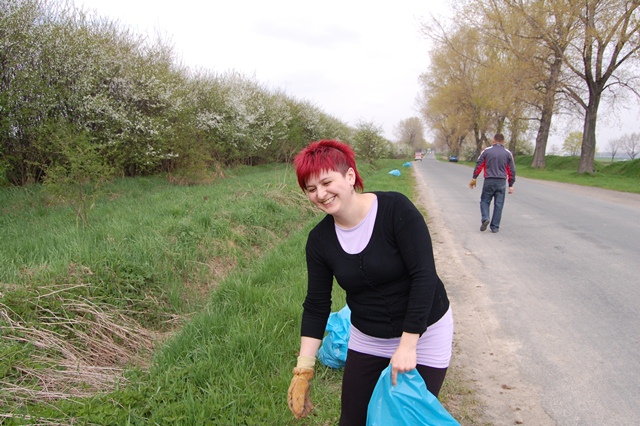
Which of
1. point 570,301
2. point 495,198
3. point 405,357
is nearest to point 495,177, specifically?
point 495,198

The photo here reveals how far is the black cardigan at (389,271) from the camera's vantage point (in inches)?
71.0

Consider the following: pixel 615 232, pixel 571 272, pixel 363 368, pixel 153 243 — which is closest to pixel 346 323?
pixel 363 368

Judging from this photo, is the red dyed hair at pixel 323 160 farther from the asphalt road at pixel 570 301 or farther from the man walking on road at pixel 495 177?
the man walking on road at pixel 495 177

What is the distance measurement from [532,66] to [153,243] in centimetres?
2333

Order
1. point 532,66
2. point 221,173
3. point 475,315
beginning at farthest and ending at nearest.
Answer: point 532,66
point 221,173
point 475,315

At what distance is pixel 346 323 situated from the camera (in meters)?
3.47

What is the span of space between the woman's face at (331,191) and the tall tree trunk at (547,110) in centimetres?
2420

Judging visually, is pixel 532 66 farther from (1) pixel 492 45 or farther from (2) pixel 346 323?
(2) pixel 346 323

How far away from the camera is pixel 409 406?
1.68 metres

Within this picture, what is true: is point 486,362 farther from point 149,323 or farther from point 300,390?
point 149,323

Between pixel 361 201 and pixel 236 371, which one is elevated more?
pixel 361 201

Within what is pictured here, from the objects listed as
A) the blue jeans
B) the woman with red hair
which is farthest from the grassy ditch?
the blue jeans

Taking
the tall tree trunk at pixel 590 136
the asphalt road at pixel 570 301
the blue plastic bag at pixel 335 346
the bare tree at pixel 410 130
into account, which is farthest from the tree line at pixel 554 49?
the bare tree at pixel 410 130

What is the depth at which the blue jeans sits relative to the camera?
8133mm
